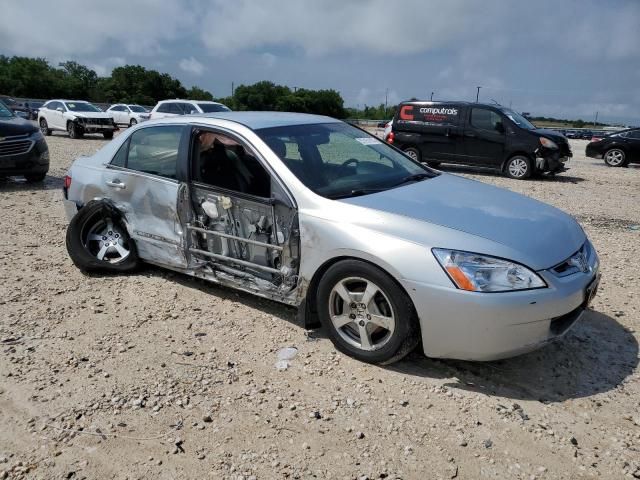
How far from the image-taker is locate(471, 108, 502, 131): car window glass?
43.3 feet

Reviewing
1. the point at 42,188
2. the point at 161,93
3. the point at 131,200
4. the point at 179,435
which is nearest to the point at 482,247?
the point at 179,435

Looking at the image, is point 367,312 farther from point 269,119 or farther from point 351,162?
point 269,119

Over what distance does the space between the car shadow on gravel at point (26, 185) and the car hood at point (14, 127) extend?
2.73ft

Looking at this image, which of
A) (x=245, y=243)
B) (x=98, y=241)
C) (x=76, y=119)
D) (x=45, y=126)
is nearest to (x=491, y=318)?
(x=245, y=243)

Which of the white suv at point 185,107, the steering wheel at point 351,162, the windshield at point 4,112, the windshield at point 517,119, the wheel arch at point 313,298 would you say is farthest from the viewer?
the white suv at point 185,107

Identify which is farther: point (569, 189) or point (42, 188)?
point (569, 189)

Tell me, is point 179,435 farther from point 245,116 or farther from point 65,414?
point 245,116

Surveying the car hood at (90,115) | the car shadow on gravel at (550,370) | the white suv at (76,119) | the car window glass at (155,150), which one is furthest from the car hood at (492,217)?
the car hood at (90,115)

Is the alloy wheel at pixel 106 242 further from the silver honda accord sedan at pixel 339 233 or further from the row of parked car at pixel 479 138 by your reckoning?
the row of parked car at pixel 479 138

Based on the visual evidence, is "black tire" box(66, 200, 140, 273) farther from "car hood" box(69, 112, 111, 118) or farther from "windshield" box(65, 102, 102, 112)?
"windshield" box(65, 102, 102, 112)

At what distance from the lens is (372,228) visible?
3334mm

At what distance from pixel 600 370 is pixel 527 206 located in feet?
3.98

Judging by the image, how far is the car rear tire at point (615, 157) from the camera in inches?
680

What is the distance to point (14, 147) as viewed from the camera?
31.1 ft
